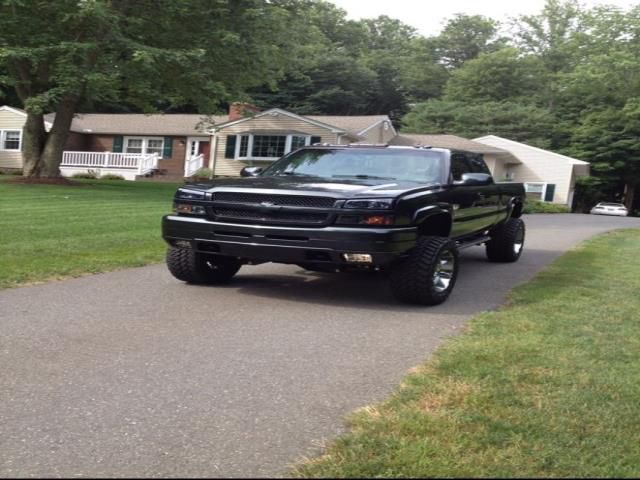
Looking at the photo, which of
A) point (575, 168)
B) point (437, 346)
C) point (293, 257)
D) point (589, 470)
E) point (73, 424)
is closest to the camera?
point (589, 470)

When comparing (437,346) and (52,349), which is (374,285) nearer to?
(437,346)

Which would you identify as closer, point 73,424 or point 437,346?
point 73,424

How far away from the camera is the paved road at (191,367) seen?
3018 mm

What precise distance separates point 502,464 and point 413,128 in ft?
161

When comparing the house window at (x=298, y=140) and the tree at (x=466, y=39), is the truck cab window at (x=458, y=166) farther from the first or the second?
the tree at (x=466, y=39)

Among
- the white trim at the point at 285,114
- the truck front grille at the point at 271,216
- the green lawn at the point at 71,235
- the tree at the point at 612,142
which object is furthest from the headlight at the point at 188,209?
the tree at the point at 612,142

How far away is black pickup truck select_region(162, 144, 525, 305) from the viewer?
Answer: 5.97 meters

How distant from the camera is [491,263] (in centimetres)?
1002

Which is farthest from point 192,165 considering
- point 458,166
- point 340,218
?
point 340,218

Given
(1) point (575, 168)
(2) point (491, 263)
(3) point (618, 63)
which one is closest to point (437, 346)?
(2) point (491, 263)

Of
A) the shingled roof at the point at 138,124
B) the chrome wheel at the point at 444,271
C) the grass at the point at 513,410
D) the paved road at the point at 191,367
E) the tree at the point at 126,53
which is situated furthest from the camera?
the shingled roof at the point at 138,124

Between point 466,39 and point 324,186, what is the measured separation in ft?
223

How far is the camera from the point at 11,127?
131 feet

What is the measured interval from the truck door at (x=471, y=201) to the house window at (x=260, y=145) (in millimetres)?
25039
